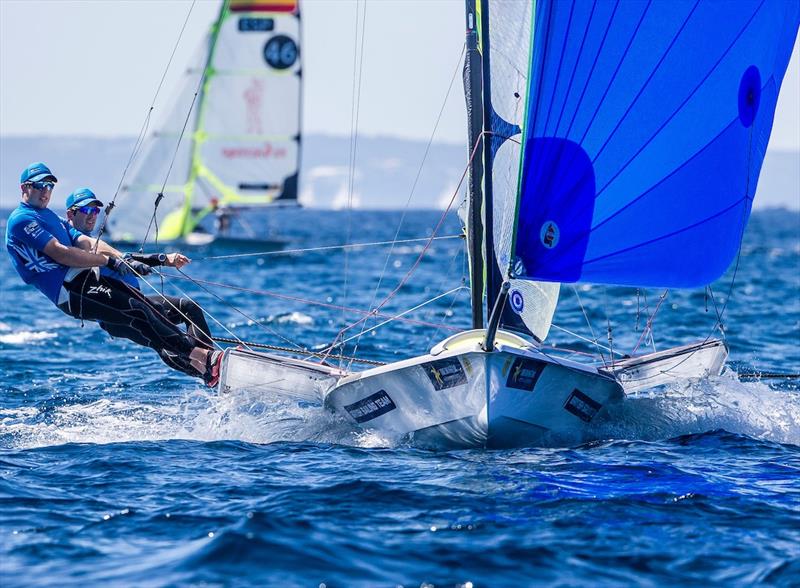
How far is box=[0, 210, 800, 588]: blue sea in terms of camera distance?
547 centimetres

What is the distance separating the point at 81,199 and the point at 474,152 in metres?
3.16

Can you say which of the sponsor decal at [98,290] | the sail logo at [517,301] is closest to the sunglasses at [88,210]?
the sponsor decal at [98,290]

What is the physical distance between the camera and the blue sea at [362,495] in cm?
547

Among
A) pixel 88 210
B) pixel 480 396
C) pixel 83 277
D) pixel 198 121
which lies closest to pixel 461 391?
pixel 480 396

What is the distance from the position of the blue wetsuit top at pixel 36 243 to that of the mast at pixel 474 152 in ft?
9.91

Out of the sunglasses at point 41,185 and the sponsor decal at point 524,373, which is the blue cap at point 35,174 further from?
the sponsor decal at point 524,373

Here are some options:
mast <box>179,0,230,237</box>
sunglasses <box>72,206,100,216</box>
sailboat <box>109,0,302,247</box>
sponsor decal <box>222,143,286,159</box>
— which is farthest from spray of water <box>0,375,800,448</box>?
sponsor decal <box>222,143,286,159</box>

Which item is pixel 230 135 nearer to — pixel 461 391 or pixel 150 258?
pixel 150 258

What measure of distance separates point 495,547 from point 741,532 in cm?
135

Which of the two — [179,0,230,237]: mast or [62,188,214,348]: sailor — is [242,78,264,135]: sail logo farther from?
[62,188,214,348]: sailor

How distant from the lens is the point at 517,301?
333 inches

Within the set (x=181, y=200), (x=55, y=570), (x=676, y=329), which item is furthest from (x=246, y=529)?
(x=181, y=200)

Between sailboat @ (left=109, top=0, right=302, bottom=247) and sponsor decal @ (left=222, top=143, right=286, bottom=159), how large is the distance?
1.1 inches

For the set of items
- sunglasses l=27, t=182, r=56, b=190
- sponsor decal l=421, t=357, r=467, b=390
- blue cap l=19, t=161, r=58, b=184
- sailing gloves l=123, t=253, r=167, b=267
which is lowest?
sponsor decal l=421, t=357, r=467, b=390
